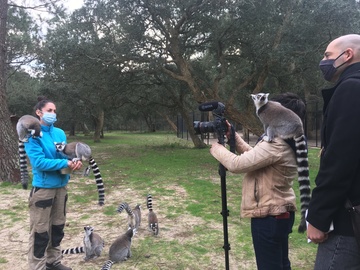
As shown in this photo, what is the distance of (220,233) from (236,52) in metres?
10.6

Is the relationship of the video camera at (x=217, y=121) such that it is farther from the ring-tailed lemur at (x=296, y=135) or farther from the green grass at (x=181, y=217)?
the green grass at (x=181, y=217)

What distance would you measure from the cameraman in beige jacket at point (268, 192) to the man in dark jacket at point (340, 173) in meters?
0.54

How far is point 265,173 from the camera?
220cm

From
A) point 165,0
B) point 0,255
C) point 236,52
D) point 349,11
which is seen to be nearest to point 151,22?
point 165,0

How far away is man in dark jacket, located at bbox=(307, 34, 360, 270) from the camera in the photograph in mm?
1408

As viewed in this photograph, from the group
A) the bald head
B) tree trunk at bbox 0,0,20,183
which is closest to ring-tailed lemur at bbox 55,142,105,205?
the bald head

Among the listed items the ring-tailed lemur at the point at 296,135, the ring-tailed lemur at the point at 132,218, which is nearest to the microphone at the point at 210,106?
the ring-tailed lemur at the point at 296,135

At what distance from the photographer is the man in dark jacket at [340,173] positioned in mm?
1408

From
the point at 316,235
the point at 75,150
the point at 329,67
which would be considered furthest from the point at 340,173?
the point at 75,150

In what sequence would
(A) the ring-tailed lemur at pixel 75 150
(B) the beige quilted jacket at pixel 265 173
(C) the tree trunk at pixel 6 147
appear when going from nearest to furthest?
1. (B) the beige quilted jacket at pixel 265 173
2. (A) the ring-tailed lemur at pixel 75 150
3. (C) the tree trunk at pixel 6 147

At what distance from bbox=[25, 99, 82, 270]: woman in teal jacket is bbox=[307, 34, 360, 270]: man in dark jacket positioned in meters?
2.25

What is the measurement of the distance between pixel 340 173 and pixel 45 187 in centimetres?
269

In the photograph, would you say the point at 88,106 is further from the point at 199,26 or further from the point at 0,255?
the point at 0,255

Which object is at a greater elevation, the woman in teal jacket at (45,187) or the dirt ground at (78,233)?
the woman in teal jacket at (45,187)
